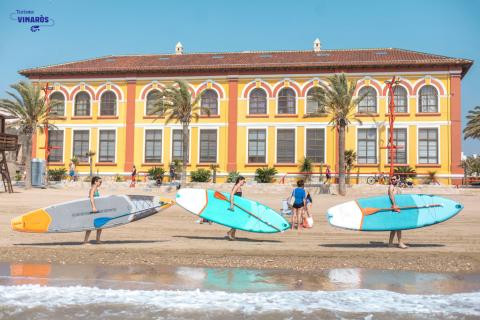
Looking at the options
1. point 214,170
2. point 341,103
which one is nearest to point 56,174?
point 214,170

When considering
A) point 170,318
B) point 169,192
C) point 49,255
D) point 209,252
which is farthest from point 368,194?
point 170,318

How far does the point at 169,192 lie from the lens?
99.3ft

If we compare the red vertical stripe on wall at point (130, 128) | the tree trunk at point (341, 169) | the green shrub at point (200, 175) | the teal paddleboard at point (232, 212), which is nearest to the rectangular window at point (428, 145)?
the tree trunk at point (341, 169)

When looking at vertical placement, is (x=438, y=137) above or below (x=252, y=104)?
below

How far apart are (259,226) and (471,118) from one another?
3043 centimetres

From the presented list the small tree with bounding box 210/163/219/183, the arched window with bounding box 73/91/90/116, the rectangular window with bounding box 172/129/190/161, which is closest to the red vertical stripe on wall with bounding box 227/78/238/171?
the small tree with bounding box 210/163/219/183

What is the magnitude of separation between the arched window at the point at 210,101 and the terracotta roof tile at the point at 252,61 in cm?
184

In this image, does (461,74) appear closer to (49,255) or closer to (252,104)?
(252,104)

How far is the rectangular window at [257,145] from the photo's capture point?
3659 cm

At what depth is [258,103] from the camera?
3719 cm

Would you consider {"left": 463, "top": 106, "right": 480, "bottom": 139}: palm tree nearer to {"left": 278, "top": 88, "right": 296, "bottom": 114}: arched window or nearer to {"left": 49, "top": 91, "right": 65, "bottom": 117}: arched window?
{"left": 278, "top": 88, "right": 296, "bottom": 114}: arched window

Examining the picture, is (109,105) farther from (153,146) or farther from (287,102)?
(287,102)

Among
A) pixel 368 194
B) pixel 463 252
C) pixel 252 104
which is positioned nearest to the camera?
pixel 463 252

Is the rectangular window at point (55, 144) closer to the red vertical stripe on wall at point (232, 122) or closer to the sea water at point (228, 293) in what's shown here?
the red vertical stripe on wall at point (232, 122)
